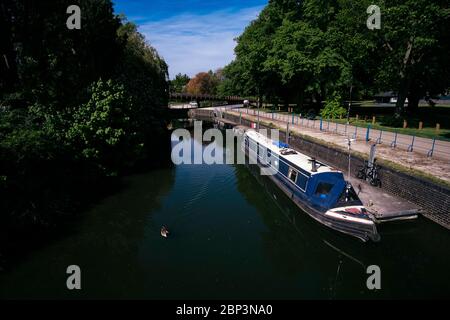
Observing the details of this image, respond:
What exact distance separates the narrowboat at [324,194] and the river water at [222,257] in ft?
3.10

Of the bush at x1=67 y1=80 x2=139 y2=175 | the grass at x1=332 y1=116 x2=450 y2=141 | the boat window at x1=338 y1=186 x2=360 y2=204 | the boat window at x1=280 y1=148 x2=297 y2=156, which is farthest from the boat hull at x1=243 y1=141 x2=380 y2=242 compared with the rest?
the grass at x1=332 y1=116 x2=450 y2=141

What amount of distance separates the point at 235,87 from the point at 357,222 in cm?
6777

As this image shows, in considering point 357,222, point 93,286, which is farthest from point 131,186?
point 357,222

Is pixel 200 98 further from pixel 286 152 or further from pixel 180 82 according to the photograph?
pixel 286 152

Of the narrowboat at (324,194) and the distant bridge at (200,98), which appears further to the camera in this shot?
the distant bridge at (200,98)

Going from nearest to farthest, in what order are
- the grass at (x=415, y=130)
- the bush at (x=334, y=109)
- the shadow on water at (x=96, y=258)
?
the shadow on water at (x=96, y=258) → the grass at (x=415, y=130) → the bush at (x=334, y=109)

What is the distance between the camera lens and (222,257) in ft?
50.3

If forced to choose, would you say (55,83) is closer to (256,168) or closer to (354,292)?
(256,168)

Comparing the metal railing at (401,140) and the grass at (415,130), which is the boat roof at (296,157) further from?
the grass at (415,130)

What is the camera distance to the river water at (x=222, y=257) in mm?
12977

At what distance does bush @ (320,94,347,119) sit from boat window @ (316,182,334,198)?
108 feet

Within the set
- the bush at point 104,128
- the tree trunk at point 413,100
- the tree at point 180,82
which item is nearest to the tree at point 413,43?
the tree trunk at point 413,100

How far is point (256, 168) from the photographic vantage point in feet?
107

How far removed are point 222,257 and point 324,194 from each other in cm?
728
